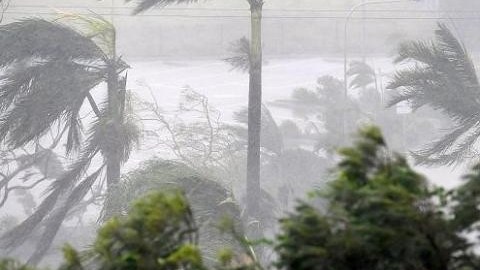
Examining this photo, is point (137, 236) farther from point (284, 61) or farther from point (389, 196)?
point (284, 61)

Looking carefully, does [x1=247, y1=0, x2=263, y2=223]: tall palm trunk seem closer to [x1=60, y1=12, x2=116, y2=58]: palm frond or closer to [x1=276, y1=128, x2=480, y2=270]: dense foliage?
[x1=60, y1=12, x2=116, y2=58]: palm frond

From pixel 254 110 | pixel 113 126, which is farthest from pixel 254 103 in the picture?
pixel 113 126

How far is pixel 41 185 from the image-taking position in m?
25.2

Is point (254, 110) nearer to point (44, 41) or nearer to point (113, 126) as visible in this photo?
point (113, 126)

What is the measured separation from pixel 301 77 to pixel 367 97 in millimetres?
7285

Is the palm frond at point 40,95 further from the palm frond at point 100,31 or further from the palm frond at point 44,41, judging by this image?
the palm frond at point 100,31

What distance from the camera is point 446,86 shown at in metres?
17.0

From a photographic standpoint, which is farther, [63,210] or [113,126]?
[63,210]

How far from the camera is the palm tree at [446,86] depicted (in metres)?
16.9

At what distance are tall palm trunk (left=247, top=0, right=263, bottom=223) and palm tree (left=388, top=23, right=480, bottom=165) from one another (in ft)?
8.73

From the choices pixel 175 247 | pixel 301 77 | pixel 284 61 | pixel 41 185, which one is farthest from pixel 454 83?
pixel 284 61

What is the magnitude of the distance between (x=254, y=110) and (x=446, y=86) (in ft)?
12.4

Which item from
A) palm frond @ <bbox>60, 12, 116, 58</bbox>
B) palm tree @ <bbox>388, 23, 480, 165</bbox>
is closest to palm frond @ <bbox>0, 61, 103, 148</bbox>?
palm frond @ <bbox>60, 12, 116, 58</bbox>

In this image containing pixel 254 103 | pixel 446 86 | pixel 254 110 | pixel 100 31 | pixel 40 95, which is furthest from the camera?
pixel 254 103
